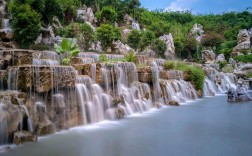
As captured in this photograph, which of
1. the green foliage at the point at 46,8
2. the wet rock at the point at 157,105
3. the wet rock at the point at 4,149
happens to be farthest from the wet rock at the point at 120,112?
the green foliage at the point at 46,8

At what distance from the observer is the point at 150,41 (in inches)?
1558

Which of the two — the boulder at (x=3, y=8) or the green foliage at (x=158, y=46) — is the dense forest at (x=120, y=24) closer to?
the green foliage at (x=158, y=46)

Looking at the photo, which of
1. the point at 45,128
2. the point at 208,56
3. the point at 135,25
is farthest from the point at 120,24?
the point at 45,128

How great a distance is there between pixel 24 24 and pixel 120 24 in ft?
115

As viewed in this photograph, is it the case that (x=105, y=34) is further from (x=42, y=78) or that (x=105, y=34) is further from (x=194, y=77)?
(x=42, y=78)

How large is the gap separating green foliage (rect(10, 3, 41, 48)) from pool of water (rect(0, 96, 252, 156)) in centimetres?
1511

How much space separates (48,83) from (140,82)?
7916mm

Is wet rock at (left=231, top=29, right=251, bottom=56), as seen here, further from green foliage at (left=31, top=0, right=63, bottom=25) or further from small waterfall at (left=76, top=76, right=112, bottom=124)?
small waterfall at (left=76, top=76, right=112, bottom=124)

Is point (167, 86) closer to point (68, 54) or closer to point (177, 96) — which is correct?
point (177, 96)

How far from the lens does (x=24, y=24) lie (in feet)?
79.5

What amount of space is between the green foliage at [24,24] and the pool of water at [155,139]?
49.6 feet

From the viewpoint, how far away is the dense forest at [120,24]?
24516mm

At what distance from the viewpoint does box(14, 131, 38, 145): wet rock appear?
869cm

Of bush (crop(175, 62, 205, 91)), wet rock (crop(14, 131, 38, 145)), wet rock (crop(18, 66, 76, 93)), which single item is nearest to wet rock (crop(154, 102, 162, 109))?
bush (crop(175, 62, 205, 91))
